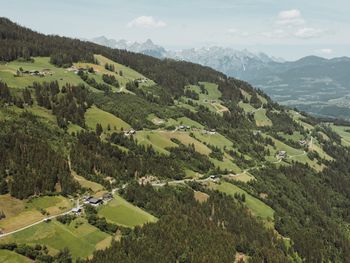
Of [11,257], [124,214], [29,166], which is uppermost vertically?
[29,166]

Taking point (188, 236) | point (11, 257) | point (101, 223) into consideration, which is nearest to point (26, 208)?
point (101, 223)

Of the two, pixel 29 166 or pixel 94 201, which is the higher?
pixel 29 166

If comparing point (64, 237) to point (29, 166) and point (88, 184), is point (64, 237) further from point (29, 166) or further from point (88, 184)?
point (29, 166)

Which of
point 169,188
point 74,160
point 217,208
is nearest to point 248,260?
point 217,208

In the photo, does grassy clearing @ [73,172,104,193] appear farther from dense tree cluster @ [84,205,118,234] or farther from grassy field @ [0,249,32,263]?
grassy field @ [0,249,32,263]

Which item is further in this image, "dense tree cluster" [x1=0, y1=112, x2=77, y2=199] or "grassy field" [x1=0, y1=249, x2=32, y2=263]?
"dense tree cluster" [x1=0, y1=112, x2=77, y2=199]

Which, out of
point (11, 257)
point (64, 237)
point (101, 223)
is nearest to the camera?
point (11, 257)

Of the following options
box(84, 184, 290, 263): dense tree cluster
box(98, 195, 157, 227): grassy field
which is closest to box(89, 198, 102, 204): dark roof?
box(98, 195, 157, 227): grassy field
